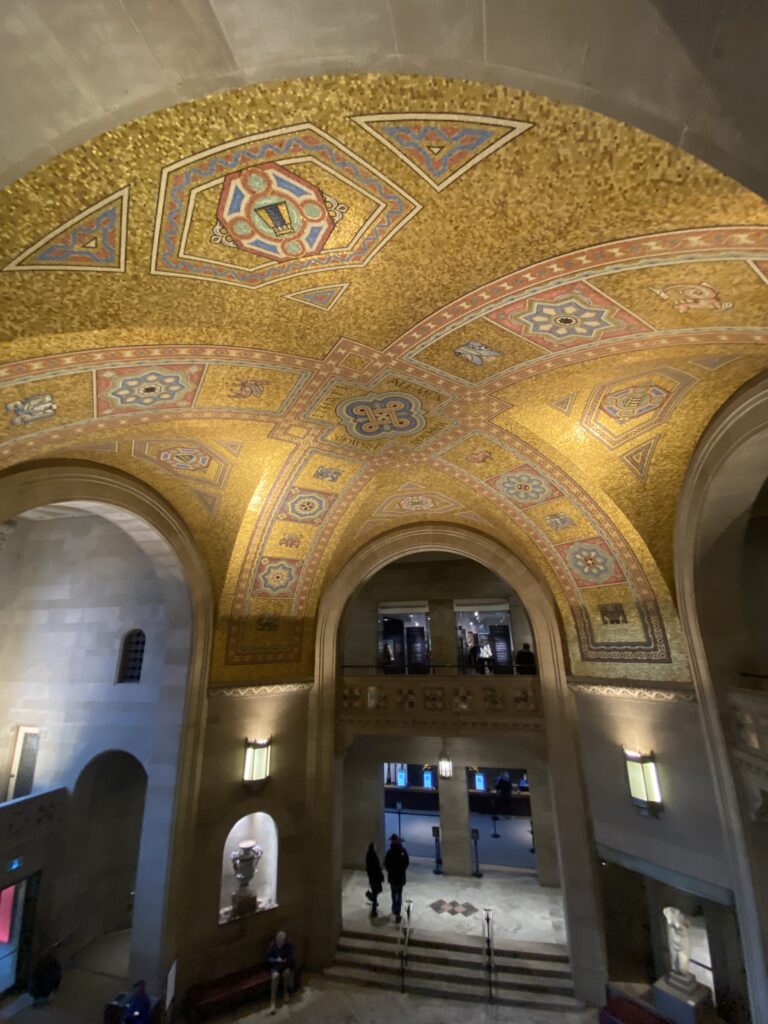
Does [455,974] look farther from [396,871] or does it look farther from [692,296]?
[692,296]

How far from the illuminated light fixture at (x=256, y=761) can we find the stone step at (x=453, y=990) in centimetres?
355

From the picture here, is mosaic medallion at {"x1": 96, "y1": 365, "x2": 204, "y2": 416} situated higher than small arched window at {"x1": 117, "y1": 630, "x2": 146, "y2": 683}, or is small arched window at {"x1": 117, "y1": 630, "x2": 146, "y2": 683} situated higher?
mosaic medallion at {"x1": 96, "y1": 365, "x2": 204, "y2": 416}

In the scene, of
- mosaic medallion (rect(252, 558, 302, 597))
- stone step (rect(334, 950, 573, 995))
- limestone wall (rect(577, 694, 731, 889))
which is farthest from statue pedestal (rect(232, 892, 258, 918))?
limestone wall (rect(577, 694, 731, 889))

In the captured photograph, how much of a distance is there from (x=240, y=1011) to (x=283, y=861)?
77.3 inches

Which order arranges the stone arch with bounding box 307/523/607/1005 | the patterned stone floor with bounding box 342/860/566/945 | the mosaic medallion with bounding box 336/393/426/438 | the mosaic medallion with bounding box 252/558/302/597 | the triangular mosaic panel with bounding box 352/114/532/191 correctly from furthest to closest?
the patterned stone floor with bounding box 342/860/566/945 < the mosaic medallion with bounding box 252/558/302/597 < the stone arch with bounding box 307/523/607/1005 < the mosaic medallion with bounding box 336/393/426/438 < the triangular mosaic panel with bounding box 352/114/532/191

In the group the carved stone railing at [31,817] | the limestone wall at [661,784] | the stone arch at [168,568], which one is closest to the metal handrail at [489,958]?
the limestone wall at [661,784]

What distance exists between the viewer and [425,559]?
→ 45.8 ft

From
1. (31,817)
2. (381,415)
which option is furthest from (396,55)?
(31,817)

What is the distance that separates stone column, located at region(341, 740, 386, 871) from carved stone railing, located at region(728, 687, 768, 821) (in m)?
9.19

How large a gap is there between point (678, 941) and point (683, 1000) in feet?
2.27

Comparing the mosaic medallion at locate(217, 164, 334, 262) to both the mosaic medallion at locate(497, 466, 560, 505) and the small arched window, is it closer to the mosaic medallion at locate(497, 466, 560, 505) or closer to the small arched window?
the mosaic medallion at locate(497, 466, 560, 505)

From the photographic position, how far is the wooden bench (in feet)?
24.6

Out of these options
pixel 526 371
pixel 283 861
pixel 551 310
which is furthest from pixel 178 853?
pixel 551 310

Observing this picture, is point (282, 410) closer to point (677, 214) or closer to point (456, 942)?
point (677, 214)
